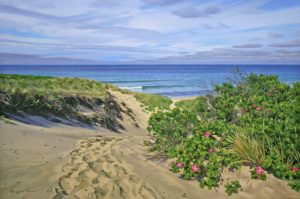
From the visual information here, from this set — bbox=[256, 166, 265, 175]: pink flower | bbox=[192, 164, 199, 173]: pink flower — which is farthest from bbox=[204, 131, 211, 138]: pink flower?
bbox=[256, 166, 265, 175]: pink flower

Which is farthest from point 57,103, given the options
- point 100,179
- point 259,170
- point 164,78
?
point 164,78

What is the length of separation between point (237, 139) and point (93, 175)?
265 cm

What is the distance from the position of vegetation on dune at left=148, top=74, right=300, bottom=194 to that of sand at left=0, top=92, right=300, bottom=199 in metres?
0.20

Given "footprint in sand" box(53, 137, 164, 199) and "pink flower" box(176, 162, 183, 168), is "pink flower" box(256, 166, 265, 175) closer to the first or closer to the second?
"pink flower" box(176, 162, 183, 168)

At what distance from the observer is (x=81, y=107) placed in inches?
563

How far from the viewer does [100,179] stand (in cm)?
540

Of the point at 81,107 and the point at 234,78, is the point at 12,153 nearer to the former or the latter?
the point at 234,78

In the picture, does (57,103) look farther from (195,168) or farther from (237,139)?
(195,168)

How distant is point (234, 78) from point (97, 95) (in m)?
8.50

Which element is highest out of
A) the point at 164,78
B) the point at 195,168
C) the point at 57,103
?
the point at 57,103

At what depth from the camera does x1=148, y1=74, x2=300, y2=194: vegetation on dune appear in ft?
18.3

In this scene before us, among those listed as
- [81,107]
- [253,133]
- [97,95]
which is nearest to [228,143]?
[253,133]

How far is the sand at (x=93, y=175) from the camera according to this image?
4891 mm

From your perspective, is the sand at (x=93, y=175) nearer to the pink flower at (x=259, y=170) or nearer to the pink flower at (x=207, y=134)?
the pink flower at (x=259, y=170)
